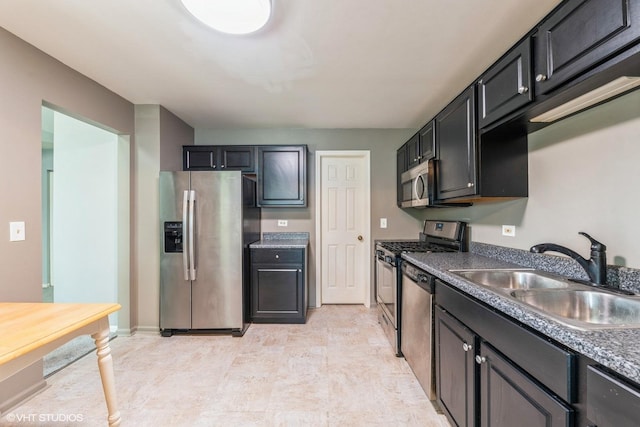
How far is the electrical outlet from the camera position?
1993 mm

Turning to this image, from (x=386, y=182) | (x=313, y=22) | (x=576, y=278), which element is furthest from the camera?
(x=386, y=182)

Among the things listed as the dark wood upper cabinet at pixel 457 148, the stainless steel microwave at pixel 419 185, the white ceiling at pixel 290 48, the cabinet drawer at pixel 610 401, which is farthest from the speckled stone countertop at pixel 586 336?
the white ceiling at pixel 290 48

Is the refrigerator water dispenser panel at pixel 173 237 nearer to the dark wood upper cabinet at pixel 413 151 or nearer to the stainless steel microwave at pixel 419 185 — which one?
the stainless steel microwave at pixel 419 185

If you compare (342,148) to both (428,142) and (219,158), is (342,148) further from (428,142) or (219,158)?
(219,158)

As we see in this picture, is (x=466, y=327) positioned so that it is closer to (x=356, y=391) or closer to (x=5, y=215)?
(x=356, y=391)

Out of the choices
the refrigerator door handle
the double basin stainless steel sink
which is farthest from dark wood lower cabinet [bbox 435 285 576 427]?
the refrigerator door handle

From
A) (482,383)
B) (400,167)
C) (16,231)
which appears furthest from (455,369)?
(16,231)

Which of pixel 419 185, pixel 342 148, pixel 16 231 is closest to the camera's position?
pixel 16 231

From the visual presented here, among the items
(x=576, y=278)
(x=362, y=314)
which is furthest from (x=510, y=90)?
(x=362, y=314)

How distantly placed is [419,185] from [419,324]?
4.30 ft

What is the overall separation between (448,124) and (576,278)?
4.22 ft

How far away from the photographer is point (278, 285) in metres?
3.17

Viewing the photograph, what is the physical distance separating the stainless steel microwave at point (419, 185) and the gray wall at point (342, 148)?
1.54 feet

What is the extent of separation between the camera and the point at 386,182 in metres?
3.78
